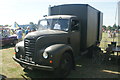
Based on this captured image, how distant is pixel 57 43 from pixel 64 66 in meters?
0.97

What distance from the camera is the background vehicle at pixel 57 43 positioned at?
424 cm

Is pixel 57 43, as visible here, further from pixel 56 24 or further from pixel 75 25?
pixel 75 25

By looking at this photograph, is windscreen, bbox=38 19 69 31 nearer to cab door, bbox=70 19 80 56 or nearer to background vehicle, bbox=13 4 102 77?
background vehicle, bbox=13 4 102 77

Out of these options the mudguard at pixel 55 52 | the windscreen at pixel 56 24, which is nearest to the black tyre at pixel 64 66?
the mudguard at pixel 55 52

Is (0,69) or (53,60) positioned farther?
(0,69)

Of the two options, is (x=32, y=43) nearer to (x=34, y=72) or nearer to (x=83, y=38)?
(x=34, y=72)

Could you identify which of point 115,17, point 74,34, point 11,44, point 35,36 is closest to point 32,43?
point 35,36

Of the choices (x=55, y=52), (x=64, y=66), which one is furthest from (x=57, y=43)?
(x=64, y=66)

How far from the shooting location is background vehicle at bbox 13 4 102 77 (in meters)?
4.24

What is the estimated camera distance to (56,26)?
5.49 meters

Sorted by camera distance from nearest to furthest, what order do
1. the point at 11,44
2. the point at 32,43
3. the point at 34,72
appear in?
the point at 32,43 < the point at 34,72 < the point at 11,44

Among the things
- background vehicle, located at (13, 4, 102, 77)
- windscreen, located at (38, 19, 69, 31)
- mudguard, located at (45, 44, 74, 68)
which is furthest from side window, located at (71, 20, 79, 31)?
mudguard, located at (45, 44, 74, 68)

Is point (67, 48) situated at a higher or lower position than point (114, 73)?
higher

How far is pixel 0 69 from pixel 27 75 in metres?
1.65
